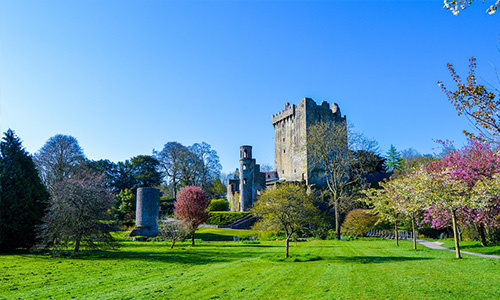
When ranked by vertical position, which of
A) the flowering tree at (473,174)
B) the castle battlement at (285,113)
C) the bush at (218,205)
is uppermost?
the castle battlement at (285,113)

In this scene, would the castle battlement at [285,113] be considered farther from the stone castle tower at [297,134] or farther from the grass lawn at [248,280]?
the grass lawn at [248,280]

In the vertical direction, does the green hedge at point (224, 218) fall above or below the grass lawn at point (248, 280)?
below

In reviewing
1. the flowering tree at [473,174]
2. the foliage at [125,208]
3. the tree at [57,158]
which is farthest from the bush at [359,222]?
the tree at [57,158]

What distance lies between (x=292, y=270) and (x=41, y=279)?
9.21 metres

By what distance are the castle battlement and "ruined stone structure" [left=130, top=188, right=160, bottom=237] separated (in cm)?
3610

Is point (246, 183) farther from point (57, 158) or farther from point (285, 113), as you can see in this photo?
point (57, 158)

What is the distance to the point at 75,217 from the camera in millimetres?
18281

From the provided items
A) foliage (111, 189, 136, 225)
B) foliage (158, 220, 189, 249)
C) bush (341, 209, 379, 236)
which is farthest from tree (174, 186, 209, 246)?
foliage (111, 189, 136, 225)

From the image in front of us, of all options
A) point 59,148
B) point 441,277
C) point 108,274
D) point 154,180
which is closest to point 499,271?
point 441,277

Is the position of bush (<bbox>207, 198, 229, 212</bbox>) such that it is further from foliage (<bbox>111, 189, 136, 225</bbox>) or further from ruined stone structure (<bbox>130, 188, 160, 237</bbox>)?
ruined stone structure (<bbox>130, 188, 160, 237</bbox>)

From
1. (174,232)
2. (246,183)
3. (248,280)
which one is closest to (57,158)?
(246,183)

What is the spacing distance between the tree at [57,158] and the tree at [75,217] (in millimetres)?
30127

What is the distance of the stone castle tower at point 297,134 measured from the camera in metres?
58.3

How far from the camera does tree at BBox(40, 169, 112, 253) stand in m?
18.1
